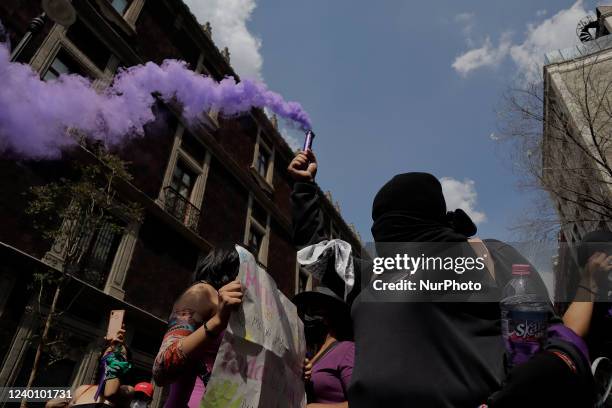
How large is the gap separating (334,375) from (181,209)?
501 inches

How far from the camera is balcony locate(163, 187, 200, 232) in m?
13.7

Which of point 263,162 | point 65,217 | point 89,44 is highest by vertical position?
point 263,162

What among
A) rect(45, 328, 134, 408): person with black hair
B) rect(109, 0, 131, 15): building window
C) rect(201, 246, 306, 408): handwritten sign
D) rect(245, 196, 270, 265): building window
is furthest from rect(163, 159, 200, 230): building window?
rect(201, 246, 306, 408): handwritten sign

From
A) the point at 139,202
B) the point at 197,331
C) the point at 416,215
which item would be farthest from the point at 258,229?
the point at 416,215

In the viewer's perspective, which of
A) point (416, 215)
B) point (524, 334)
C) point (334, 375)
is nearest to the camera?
point (524, 334)

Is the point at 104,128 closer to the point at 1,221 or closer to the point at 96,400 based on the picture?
the point at 1,221

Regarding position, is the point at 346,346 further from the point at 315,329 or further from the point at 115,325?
the point at 115,325

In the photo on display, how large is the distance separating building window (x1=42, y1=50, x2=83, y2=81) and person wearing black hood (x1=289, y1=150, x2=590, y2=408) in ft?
38.3

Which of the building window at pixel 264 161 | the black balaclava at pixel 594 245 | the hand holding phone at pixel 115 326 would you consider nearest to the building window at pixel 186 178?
Answer: the building window at pixel 264 161

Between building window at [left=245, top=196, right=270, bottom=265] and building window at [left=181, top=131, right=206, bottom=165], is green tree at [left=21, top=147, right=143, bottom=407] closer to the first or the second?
building window at [left=181, top=131, right=206, bottom=165]

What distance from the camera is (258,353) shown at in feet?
5.45

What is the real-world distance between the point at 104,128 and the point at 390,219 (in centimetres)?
1167

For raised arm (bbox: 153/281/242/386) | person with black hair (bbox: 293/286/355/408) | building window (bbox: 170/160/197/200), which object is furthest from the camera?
building window (bbox: 170/160/197/200)

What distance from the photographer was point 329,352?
2348 mm
